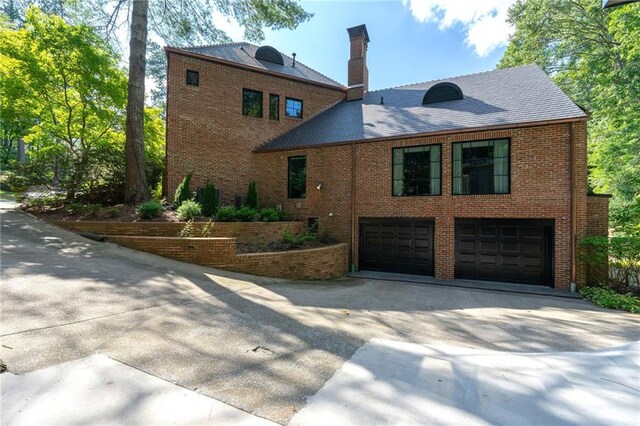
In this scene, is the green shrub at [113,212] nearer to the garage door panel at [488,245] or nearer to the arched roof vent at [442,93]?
the garage door panel at [488,245]

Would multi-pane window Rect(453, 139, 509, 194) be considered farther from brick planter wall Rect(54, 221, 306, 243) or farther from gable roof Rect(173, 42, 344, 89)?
gable roof Rect(173, 42, 344, 89)

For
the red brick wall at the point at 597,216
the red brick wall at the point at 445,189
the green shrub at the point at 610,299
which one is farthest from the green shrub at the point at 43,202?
the red brick wall at the point at 597,216

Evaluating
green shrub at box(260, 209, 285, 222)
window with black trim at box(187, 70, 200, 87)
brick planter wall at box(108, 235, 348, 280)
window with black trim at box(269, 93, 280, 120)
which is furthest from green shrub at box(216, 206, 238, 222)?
window with black trim at box(187, 70, 200, 87)

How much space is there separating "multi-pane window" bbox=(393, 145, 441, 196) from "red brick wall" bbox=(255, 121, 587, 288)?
0.23 m

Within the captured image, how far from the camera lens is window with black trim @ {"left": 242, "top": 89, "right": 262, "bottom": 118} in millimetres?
13195

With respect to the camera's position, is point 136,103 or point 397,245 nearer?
point 136,103

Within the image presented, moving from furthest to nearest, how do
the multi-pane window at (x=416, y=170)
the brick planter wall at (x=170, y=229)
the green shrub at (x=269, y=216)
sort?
the green shrub at (x=269, y=216) → the multi-pane window at (x=416, y=170) → the brick planter wall at (x=170, y=229)

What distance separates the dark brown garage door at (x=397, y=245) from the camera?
33.9 ft

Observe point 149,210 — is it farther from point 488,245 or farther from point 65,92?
point 488,245

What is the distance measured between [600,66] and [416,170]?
1300 cm

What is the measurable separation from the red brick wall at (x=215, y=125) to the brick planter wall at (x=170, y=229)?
358cm

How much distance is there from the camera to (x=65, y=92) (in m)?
10.4

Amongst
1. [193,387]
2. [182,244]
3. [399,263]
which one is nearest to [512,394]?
[193,387]

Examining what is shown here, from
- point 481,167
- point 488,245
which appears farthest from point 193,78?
point 488,245
